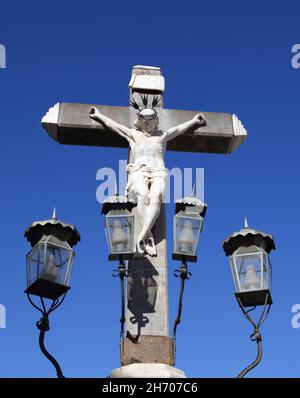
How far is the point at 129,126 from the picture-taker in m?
7.52

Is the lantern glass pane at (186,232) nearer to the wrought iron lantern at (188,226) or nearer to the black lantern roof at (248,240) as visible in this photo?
the wrought iron lantern at (188,226)

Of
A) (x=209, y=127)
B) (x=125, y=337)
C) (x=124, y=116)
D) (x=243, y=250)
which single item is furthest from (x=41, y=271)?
(x=209, y=127)

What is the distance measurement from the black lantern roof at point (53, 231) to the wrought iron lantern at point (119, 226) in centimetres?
34

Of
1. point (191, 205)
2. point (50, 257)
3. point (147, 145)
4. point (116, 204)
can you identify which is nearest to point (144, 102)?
point (147, 145)

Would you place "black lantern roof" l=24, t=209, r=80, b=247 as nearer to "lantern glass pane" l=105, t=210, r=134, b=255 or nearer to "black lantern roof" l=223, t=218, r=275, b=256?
"lantern glass pane" l=105, t=210, r=134, b=255

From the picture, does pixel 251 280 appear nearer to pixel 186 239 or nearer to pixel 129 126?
pixel 186 239

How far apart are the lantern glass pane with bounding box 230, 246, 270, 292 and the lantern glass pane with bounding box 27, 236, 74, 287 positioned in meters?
1.52

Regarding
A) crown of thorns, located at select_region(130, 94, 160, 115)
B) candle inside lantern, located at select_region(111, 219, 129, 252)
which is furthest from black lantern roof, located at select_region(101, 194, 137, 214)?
crown of thorns, located at select_region(130, 94, 160, 115)
